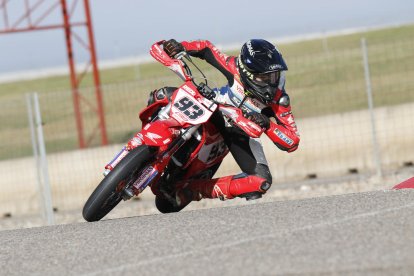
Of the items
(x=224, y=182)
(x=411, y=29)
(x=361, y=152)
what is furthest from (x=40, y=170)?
(x=411, y=29)

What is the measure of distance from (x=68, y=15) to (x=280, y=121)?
509 inches

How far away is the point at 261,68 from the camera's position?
9.39 meters

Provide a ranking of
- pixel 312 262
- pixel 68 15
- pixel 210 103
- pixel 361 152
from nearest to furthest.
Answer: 1. pixel 312 262
2. pixel 210 103
3. pixel 361 152
4. pixel 68 15

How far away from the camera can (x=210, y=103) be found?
9367mm

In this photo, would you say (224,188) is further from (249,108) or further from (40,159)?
(40,159)

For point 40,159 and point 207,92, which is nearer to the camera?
point 207,92

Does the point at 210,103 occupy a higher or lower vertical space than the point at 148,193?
higher

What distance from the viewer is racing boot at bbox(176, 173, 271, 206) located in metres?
9.86

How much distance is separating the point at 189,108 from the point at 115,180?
0.95 meters

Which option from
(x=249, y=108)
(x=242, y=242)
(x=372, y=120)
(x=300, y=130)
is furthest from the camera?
(x=300, y=130)

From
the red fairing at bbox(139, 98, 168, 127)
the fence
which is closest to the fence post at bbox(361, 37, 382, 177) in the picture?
the fence

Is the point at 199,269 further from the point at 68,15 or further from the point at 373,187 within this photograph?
the point at 68,15

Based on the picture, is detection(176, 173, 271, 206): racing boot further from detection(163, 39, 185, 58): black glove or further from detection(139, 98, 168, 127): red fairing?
detection(163, 39, 185, 58): black glove

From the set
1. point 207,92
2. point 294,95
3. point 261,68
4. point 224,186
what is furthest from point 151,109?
point 294,95
